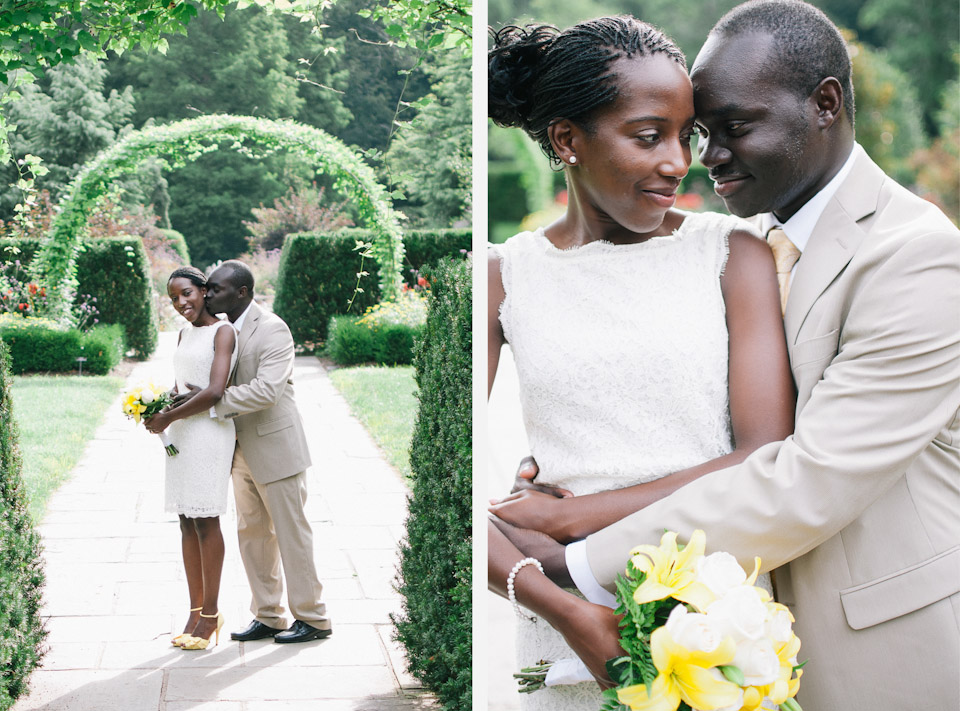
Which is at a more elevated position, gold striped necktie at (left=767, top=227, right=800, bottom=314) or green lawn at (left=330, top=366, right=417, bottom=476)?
gold striped necktie at (left=767, top=227, right=800, bottom=314)

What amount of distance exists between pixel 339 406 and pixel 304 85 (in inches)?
42.1

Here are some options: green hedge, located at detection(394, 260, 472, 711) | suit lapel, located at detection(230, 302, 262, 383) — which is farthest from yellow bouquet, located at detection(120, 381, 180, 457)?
green hedge, located at detection(394, 260, 472, 711)

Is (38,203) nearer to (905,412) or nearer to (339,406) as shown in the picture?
(339,406)

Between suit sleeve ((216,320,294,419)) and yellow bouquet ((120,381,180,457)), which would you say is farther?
suit sleeve ((216,320,294,419))

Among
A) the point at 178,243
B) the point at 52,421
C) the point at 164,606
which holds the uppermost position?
the point at 178,243

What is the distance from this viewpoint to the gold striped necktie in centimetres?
153

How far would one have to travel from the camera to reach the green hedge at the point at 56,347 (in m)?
2.79

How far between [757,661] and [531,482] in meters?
0.55

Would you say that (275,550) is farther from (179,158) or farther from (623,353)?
(623,353)

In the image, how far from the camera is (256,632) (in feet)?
9.32

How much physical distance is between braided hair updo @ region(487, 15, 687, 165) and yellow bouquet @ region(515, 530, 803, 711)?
2.44 ft

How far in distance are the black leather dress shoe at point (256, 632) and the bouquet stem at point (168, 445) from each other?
0.61m

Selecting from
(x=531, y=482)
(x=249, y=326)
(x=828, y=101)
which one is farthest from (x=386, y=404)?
(x=828, y=101)

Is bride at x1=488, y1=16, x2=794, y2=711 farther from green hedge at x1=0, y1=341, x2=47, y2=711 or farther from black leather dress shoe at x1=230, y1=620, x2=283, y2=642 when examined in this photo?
green hedge at x1=0, y1=341, x2=47, y2=711
